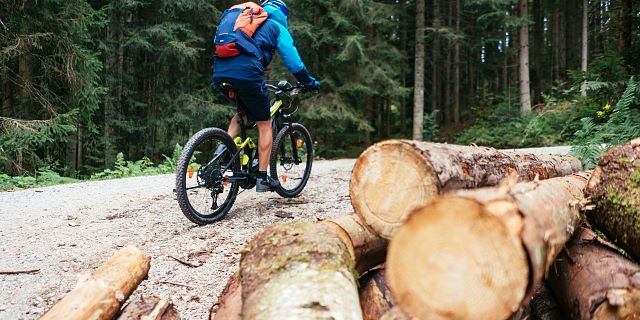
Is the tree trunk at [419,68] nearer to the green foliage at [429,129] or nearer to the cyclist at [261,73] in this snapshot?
the green foliage at [429,129]

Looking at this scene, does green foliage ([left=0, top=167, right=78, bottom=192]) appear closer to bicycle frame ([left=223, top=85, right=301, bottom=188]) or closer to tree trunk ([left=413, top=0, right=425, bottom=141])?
bicycle frame ([left=223, top=85, right=301, bottom=188])

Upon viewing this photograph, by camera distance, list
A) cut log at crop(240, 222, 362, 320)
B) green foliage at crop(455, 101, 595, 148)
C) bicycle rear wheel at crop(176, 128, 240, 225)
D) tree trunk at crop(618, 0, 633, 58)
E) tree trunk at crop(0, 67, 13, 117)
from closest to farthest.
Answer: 1. cut log at crop(240, 222, 362, 320)
2. bicycle rear wheel at crop(176, 128, 240, 225)
3. tree trunk at crop(618, 0, 633, 58)
4. tree trunk at crop(0, 67, 13, 117)
5. green foliage at crop(455, 101, 595, 148)

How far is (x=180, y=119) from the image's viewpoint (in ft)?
46.8

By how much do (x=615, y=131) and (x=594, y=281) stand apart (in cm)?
426

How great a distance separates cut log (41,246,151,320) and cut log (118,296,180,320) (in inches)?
2.0

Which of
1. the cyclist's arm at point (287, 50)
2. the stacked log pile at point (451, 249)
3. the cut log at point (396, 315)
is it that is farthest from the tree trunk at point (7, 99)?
the cut log at point (396, 315)

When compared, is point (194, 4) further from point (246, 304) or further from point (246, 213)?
point (246, 304)

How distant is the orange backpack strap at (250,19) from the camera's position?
394cm

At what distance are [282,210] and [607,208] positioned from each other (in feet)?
10.3

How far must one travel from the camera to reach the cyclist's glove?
456cm

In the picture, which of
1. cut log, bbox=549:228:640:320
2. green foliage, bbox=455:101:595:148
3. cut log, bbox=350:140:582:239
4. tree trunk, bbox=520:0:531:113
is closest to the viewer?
cut log, bbox=549:228:640:320

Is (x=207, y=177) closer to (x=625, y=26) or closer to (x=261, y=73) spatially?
(x=261, y=73)

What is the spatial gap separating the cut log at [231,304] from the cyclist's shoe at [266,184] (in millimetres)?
2411

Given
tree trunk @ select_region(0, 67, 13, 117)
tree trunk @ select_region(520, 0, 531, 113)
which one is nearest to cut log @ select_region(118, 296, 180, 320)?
tree trunk @ select_region(0, 67, 13, 117)
